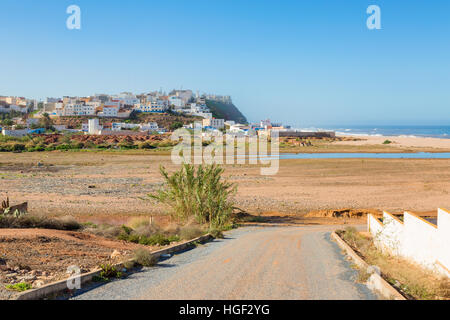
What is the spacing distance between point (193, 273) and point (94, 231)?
5.39 meters

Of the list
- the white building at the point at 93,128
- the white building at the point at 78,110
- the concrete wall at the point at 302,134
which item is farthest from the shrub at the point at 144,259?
the white building at the point at 78,110

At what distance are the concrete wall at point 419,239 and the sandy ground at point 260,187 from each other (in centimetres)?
1137

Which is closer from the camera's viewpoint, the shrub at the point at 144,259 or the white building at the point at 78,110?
the shrub at the point at 144,259

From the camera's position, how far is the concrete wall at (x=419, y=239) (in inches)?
273

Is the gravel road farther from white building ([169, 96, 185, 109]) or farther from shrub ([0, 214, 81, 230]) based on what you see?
white building ([169, 96, 185, 109])

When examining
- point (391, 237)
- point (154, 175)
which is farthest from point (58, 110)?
point (391, 237)

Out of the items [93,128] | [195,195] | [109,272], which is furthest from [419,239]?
[93,128]

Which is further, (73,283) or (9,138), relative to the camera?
(9,138)

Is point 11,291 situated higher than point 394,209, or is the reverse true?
point 11,291

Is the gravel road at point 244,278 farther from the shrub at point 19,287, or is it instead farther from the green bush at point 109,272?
the shrub at point 19,287

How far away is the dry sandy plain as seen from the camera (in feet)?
71.7

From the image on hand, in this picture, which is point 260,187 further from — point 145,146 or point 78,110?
point 78,110

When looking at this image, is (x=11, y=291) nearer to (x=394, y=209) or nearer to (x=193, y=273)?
(x=193, y=273)
